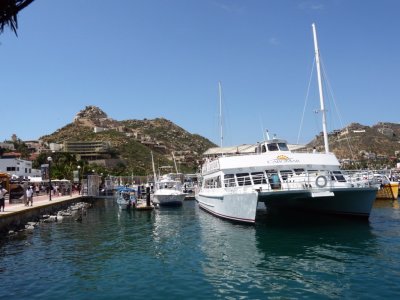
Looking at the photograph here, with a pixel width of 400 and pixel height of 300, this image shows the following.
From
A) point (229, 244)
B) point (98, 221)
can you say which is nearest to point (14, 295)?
point (229, 244)

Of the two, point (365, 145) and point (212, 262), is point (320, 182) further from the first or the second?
point (365, 145)

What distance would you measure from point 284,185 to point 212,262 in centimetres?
915

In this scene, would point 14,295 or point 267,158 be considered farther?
point 267,158

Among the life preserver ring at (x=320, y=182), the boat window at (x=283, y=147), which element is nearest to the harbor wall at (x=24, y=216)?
the life preserver ring at (x=320, y=182)

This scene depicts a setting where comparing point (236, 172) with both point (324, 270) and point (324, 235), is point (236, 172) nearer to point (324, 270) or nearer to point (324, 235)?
point (324, 235)

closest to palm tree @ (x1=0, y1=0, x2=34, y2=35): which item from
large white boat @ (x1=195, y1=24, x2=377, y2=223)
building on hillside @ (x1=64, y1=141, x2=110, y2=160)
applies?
large white boat @ (x1=195, y1=24, x2=377, y2=223)

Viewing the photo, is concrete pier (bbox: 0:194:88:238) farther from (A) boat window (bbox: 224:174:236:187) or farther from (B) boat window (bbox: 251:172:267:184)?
(B) boat window (bbox: 251:172:267:184)

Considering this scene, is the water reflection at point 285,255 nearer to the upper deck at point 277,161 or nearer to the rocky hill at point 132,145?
the upper deck at point 277,161

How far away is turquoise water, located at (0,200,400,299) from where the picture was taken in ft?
37.0

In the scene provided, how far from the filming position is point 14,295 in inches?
439

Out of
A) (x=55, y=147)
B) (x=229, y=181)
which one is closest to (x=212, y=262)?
(x=229, y=181)

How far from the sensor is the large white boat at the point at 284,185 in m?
21.5

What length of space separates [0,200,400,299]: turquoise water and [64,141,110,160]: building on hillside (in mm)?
108223

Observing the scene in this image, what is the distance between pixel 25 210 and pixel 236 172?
15.1m
